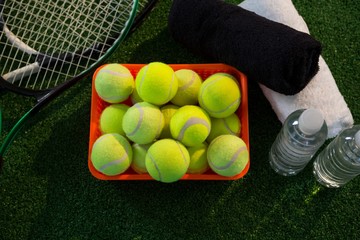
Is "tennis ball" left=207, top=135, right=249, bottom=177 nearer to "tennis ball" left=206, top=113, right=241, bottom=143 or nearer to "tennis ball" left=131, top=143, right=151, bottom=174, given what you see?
"tennis ball" left=206, top=113, right=241, bottom=143

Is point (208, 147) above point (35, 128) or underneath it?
above

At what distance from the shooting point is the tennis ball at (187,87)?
108 centimetres

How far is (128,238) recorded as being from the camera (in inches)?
46.2

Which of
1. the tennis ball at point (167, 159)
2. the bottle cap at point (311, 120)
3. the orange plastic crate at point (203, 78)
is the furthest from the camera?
the orange plastic crate at point (203, 78)

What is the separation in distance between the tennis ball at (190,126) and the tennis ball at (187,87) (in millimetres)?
59

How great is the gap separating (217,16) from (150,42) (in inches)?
11.4

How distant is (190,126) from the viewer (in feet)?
3.28

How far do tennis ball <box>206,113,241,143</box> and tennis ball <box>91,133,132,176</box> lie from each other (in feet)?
0.76

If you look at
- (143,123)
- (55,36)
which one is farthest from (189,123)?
(55,36)

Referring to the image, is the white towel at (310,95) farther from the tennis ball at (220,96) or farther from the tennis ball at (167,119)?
the tennis ball at (167,119)

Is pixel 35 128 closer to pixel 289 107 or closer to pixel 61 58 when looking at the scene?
pixel 61 58

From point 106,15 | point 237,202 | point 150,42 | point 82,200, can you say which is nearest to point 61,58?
point 106,15

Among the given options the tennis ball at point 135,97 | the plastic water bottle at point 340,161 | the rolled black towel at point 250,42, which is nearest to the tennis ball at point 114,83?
the tennis ball at point 135,97

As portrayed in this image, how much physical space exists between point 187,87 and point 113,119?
0.71ft
